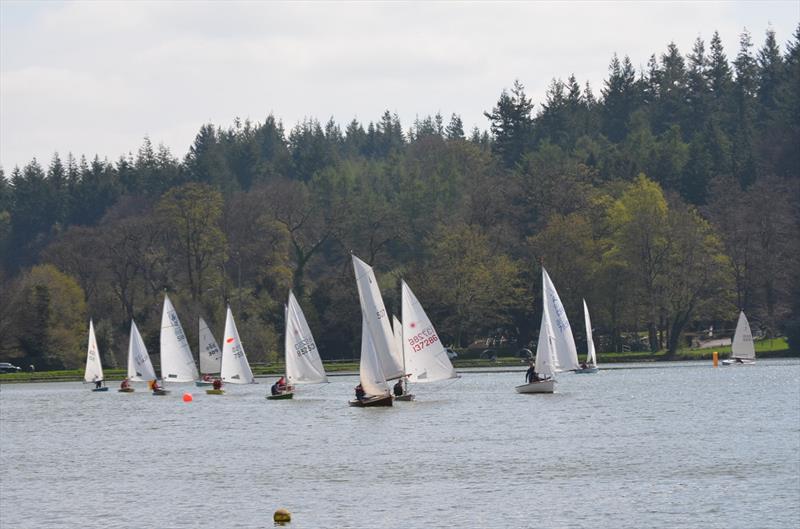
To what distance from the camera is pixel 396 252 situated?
490ft

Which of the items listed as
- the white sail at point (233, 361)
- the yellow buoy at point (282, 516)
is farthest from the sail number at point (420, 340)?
the yellow buoy at point (282, 516)

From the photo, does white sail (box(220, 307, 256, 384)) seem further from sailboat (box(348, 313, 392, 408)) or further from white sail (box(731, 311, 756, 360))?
white sail (box(731, 311, 756, 360))

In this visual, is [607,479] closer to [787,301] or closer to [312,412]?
[312,412]

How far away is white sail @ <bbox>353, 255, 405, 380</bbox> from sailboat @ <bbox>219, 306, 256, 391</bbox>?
78.7ft

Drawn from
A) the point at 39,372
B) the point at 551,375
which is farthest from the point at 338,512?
the point at 39,372

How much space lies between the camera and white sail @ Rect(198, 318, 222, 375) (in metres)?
103

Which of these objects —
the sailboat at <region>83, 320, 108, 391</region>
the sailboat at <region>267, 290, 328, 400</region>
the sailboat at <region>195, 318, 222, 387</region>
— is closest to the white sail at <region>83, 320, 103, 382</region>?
the sailboat at <region>83, 320, 108, 391</region>

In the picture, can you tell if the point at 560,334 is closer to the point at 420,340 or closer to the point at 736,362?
the point at 420,340

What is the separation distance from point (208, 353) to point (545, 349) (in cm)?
3305

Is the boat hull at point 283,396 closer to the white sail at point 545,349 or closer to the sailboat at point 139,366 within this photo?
the white sail at point 545,349

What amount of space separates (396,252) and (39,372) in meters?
37.7

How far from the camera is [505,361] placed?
124875mm

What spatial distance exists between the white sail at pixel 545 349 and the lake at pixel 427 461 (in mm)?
1625

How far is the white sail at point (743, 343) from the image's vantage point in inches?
4198
